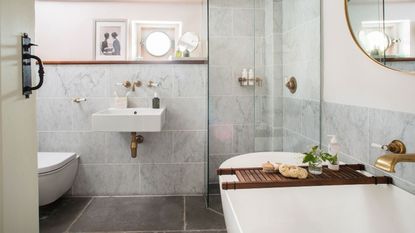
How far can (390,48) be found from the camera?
53.0 inches

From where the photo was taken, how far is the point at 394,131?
4.36ft

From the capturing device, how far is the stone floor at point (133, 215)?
238cm

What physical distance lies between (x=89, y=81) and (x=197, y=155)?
4.09ft

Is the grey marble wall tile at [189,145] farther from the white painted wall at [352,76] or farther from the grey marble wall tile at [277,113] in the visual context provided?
the white painted wall at [352,76]

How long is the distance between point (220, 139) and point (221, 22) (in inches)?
41.4

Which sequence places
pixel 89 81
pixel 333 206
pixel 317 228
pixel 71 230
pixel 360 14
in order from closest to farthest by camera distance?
pixel 317 228
pixel 333 206
pixel 360 14
pixel 71 230
pixel 89 81

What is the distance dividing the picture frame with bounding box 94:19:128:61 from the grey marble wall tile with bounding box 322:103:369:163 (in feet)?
6.63

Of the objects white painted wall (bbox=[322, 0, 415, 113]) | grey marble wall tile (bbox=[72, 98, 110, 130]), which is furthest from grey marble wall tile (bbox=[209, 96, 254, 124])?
grey marble wall tile (bbox=[72, 98, 110, 130])

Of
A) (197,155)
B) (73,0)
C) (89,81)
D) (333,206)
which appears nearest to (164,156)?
(197,155)

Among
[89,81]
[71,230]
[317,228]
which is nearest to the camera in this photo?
[317,228]

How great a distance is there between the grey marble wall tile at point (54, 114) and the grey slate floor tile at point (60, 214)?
70 centimetres

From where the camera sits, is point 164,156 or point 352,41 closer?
point 352,41

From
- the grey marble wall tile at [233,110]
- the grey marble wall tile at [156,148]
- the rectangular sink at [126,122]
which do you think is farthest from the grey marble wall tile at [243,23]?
the grey marble wall tile at [156,148]

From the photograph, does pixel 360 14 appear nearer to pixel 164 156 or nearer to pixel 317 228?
pixel 317 228
